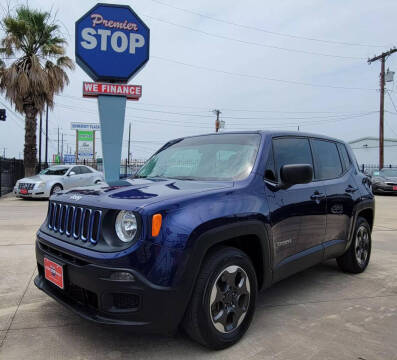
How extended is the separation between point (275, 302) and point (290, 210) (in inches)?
40.7

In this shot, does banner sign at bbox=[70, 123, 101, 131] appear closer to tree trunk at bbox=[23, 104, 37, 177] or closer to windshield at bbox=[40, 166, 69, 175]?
tree trunk at bbox=[23, 104, 37, 177]

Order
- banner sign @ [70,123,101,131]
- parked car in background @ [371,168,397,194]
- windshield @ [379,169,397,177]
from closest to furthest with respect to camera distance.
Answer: parked car in background @ [371,168,397,194] → windshield @ [379,169,397,177] → banner sign @ [70,123,101,131]

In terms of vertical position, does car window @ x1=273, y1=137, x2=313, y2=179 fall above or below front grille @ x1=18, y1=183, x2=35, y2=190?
above

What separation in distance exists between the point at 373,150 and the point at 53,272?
192ft

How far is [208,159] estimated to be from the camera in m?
3.65

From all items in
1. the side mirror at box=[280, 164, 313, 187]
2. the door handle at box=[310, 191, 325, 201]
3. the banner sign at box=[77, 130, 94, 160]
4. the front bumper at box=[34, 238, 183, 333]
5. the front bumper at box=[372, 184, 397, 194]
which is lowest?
the front bumper at box=[372, 184, 397, 194]

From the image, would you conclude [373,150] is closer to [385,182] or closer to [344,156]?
[385,182]

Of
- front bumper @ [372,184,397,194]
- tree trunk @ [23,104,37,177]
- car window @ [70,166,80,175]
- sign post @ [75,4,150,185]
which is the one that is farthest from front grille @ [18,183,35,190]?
front bumper @ [372,184,397,194]

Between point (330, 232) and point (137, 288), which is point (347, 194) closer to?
point (330, 232)

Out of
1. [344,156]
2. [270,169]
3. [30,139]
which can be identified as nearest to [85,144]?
[30,139]

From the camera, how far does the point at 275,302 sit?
3.77 metres

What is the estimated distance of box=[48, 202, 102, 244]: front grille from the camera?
2631 mm

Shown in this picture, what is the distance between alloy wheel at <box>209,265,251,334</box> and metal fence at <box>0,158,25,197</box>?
16292mm

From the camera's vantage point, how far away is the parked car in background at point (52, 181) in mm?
14325
